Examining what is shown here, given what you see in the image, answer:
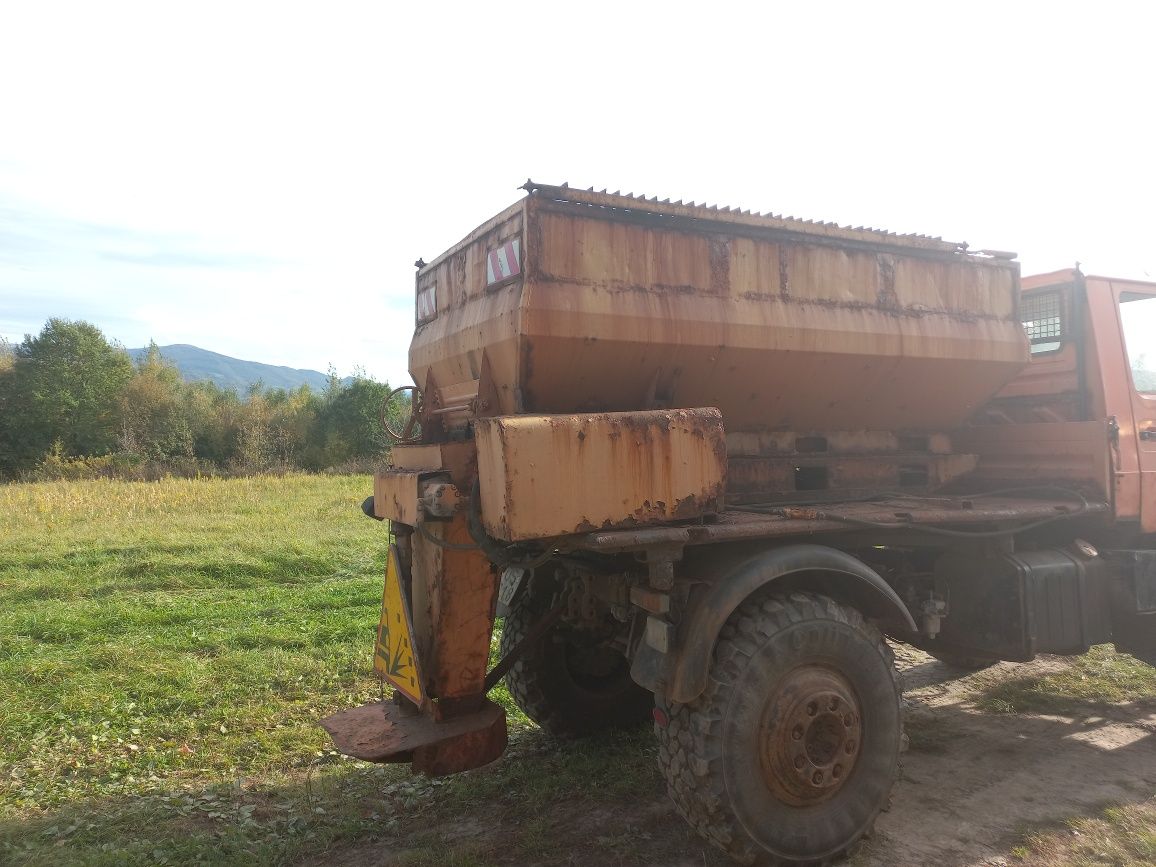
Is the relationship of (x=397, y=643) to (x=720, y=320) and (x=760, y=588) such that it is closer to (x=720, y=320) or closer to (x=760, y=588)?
(x=760, y=588)

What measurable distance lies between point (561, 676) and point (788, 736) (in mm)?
1802

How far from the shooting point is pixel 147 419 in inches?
1446

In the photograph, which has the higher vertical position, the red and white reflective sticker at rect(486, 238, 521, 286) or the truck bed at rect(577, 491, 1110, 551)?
the red and white reflective sticker at rect(486, 238, 521, 286)

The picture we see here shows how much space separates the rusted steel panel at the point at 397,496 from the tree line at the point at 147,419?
3147cm

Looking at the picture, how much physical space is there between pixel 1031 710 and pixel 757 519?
3.31 metres

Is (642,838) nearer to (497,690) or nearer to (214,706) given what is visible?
(497,690)

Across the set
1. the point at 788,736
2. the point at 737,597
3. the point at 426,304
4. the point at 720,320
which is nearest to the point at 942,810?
the point at 788,736

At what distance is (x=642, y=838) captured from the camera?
3549 millimetres

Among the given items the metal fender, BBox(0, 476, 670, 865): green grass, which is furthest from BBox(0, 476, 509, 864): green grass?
the metal fender

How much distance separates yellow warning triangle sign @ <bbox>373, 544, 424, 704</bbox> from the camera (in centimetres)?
375

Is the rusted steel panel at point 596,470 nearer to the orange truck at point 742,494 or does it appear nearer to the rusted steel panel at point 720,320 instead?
the orange truck at point 742,494

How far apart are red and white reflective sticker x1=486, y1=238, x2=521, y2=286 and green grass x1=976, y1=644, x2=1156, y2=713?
4507 mm

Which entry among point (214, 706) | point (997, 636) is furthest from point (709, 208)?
point (214, 706)

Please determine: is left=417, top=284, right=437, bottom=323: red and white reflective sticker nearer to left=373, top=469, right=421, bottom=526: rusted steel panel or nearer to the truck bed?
left=373, top=469, right=421, bottom=526: rusted steel panel
